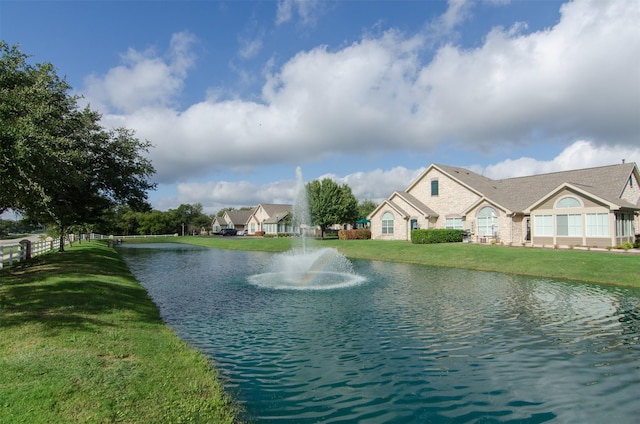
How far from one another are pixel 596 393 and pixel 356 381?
4.99 m

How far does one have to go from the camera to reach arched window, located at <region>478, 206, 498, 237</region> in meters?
41.2

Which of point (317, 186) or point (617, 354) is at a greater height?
point (317, 186)

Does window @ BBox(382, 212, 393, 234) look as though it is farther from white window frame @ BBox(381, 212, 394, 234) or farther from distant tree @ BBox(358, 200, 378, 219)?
distant tree @ BBox(358, 200, 378, 219)

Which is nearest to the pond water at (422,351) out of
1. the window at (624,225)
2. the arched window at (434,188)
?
the window at (624,225)

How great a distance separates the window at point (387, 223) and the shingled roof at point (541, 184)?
351 inches

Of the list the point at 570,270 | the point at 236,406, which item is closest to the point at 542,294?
the point at 570,270

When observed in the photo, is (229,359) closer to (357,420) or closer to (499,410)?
(357,420)

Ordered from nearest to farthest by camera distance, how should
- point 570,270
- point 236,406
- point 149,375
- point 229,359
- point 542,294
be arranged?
1. point 236,406
2. point 149,375
3. point 229,359
4. point 542,294
5. point 570,270

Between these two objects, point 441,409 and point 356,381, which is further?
point 356,381

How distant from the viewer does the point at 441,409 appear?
A: 24.1 feet

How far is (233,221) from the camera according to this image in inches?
4587

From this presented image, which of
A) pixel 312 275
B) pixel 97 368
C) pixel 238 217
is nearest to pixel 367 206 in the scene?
pixel 238 217

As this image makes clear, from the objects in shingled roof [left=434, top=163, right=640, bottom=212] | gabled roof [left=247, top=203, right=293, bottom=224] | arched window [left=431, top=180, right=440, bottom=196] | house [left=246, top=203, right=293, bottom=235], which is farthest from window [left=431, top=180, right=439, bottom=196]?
→ gabled roof [left=247, top=203, right=293, bottom=224]

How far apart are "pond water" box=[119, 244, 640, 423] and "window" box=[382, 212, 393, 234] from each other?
30846mm
